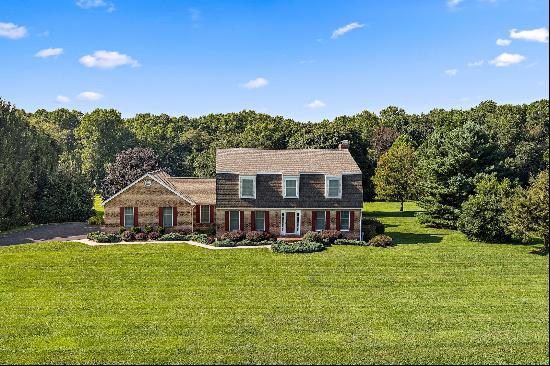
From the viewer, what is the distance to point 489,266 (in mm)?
30062

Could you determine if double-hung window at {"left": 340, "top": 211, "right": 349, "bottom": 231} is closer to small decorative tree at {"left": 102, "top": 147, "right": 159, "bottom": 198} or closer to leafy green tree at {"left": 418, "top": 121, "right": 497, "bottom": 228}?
leafy green tree at {"left": 418, "top": 121, "right": 497, "bottom": 228}

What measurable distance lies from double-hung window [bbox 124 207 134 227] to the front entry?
12.4 meters

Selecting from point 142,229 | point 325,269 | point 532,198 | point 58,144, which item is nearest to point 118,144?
point 58,144

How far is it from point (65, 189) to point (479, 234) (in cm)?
3862

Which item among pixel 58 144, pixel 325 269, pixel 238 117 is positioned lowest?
pixel 325 269

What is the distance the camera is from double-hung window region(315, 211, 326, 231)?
38562mm

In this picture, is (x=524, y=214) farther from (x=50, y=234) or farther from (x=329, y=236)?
(x=50, y=234)

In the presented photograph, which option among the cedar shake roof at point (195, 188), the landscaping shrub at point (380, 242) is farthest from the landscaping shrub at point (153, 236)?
the landscaping shrub at point (380, 242)

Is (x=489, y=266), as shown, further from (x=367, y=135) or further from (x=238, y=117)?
(x=238, y=117)

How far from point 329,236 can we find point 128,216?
16.4 meters

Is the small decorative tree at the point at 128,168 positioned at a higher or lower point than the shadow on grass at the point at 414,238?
higher

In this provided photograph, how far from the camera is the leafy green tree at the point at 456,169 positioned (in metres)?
42.2

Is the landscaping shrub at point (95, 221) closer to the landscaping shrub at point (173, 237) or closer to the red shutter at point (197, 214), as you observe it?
the landscaping shrub at point (173, 237)

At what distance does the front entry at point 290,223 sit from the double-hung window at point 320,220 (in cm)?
140
